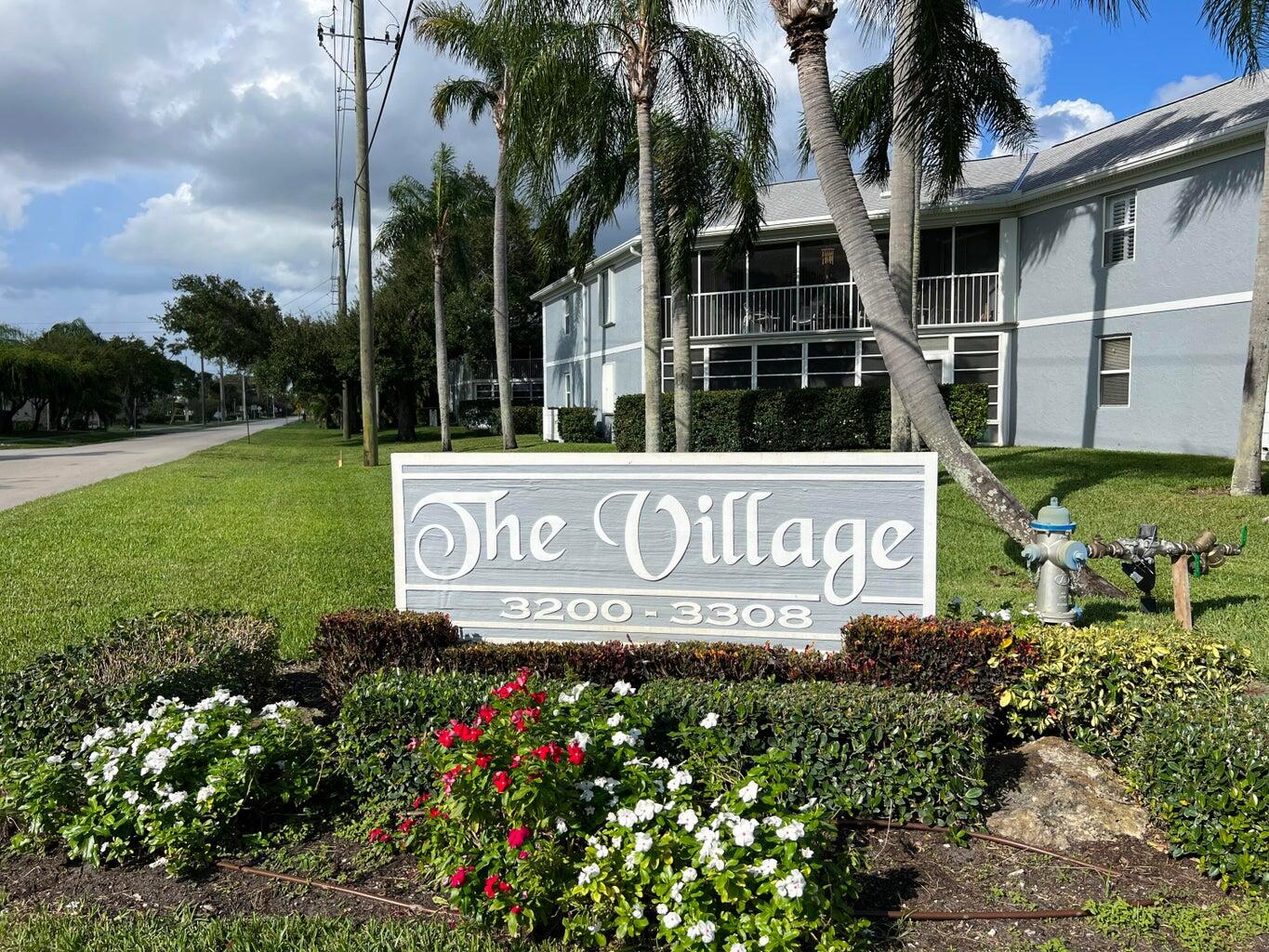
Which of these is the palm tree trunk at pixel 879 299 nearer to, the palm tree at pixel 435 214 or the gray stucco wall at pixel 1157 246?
the gray stucco wall at pixel 1157 246

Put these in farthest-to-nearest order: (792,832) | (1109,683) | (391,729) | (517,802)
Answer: (1109,683) → (391,729) → (517,802) → (792,832)

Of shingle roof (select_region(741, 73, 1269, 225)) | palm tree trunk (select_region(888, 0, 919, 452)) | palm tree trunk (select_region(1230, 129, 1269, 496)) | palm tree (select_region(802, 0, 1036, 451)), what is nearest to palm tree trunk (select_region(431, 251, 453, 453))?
shingle roof (select_region(741, 73, 1269, 225))

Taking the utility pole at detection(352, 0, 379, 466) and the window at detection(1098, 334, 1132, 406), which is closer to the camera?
the window at detection(1098, 334, 1132, 406)

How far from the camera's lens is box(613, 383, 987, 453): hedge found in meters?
17.2

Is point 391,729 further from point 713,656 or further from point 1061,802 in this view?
point 1061,802

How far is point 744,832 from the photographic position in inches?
99.7

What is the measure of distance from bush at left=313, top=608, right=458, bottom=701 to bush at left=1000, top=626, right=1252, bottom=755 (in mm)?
2732

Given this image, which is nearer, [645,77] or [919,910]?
[919,910]

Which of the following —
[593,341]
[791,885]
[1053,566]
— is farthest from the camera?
[593,341]

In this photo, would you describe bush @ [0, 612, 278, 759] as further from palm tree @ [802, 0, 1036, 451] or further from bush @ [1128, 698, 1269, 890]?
palm tree @ [802, 0, 1036, 451]

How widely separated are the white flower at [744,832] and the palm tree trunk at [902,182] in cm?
709

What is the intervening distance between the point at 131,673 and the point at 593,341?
2392 centimetres

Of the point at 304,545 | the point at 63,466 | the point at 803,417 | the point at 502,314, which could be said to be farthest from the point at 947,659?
the point at 63,466

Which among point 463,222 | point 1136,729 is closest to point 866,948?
point 1136,729
